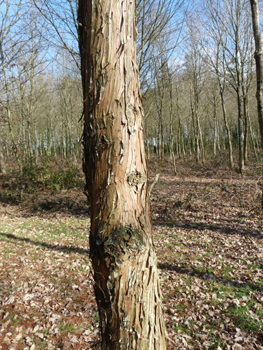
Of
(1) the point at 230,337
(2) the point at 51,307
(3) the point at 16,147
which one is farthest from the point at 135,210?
(3) the point at 16,147

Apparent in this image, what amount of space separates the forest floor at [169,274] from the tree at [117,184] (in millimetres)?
545

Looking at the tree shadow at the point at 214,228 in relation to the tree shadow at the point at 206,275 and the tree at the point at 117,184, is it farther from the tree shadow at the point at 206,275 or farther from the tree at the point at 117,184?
the tree at the point at 117,184

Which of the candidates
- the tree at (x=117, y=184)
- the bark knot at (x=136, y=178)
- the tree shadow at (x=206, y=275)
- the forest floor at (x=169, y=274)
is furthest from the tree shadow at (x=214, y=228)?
the bark knot at (x=136, y=178)

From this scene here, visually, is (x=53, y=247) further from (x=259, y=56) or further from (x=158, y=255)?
(x=259, y=56)

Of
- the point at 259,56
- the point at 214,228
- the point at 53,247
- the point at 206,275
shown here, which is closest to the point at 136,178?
the point at 206,275

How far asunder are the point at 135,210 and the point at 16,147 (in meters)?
9.86

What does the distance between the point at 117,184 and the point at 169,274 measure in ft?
12.1

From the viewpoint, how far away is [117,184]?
1445 mm

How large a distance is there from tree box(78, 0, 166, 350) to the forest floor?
545 mm

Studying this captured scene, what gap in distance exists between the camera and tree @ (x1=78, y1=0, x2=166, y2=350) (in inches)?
55.1

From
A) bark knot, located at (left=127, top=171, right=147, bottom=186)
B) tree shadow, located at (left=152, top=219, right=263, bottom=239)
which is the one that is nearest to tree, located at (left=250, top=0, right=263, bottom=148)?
tree shadow, located at (left=152, top=219, right=263, bottom=239)

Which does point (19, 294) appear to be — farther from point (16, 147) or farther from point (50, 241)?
point (16, 147)

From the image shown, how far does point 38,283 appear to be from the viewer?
4.18 meters

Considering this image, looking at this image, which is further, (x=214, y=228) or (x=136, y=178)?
(x=214, y=228)
